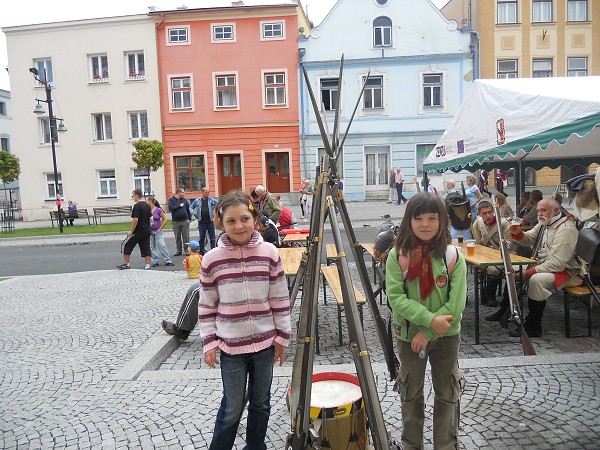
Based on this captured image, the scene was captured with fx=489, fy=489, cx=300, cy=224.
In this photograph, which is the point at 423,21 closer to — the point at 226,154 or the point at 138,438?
the point at 226,154

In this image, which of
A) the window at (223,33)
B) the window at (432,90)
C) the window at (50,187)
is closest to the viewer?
the window at (432,90)

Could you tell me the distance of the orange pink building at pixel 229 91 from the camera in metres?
25.6

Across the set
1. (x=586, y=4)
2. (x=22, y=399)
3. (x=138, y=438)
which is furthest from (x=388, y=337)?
(x=586, y=4)

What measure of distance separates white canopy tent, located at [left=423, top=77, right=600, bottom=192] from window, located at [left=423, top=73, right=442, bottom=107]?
1735cm

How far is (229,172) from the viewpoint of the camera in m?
27.2

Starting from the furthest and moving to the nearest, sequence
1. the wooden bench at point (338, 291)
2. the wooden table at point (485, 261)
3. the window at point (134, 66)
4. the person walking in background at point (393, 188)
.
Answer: the window at point (134, 66)
the person walking in background at point (393, 188)
the wooden table at point (485, 261)
the wooden bench at point (338, 291)

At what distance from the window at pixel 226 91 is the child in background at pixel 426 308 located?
24475 mm

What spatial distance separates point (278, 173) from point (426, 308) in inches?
966

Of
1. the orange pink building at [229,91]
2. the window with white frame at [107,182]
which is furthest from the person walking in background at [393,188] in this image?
the window with white frame at [107,182]

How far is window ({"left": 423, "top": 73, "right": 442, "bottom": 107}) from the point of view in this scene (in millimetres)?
25109

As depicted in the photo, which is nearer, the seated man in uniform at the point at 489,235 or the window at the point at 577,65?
the seated man in uniform at the point at 489,235

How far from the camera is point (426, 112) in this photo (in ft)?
82.6

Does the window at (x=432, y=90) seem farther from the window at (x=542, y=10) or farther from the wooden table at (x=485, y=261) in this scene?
the wooden table at (x=485, y=261)

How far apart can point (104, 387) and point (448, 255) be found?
3.19m
